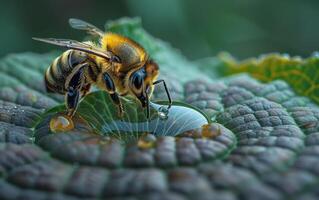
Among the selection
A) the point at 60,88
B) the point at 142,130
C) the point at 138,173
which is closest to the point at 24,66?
the point at 60,88

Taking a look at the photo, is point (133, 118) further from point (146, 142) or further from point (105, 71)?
point (146, 142)

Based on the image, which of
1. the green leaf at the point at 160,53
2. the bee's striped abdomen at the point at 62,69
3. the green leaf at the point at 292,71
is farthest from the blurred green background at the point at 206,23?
the bee's striped abdomen at the point at 62,69

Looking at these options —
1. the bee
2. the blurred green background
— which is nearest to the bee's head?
the bee

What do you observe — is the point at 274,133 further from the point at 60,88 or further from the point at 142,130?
the point at 60,88

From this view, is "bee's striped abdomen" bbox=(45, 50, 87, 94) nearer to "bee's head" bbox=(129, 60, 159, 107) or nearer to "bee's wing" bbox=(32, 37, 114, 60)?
"bee's wing" bbox=(32, 37, 114, 60)

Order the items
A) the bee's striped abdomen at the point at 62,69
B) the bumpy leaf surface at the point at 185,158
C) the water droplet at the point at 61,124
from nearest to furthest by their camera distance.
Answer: the bumpy leaf surface at the point at 185,158
the water droplet at the point at 61,124
the bee's striped abdomen at the point at 62,69

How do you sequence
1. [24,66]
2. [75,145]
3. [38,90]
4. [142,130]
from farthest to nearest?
[24,66] < [38,90] < [142,130] < [75,145]

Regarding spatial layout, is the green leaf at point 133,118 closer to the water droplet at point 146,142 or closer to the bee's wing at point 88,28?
the water droplet at point 146,142
